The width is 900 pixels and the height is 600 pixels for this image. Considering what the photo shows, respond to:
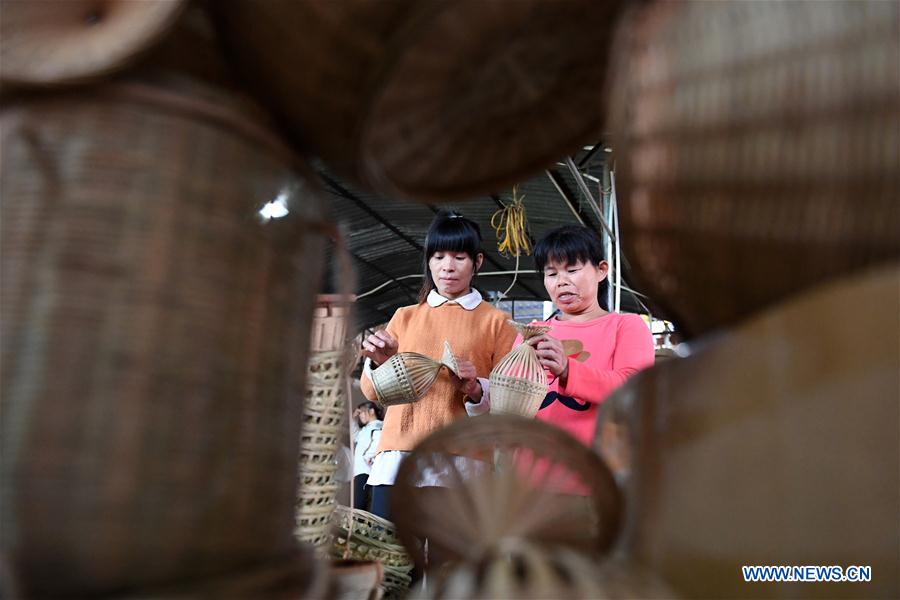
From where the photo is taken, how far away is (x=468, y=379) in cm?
157

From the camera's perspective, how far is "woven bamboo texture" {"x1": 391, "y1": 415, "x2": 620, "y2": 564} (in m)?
0.61

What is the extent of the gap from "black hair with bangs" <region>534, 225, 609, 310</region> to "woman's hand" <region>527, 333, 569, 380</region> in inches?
9.9

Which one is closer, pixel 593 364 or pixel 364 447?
pixel 593 364

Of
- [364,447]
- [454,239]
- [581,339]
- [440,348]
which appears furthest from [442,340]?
[364,447]

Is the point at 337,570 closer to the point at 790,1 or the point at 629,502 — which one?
the point at 629,502

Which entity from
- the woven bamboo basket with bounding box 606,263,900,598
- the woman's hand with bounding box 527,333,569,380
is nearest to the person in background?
the woman's hand with bounding box 527,333,569,380

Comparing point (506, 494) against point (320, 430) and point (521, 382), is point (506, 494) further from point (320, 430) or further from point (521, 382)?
point (521, 382)

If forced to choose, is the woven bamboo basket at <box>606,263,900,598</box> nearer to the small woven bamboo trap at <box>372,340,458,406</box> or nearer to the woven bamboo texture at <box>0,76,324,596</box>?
the woven bamboo texture at <box>0,76,324,596</box>

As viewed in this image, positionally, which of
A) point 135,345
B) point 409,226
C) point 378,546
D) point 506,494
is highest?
point 409,226

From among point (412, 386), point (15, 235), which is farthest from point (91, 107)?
point (412, 386)

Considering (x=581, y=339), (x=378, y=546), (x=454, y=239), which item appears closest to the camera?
(x=581, y=339)

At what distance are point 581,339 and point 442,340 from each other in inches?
14.2

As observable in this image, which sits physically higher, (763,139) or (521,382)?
(763,139)

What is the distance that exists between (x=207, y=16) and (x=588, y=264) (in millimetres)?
1092
